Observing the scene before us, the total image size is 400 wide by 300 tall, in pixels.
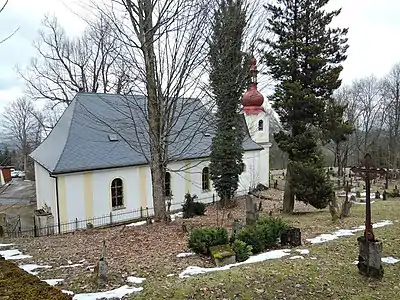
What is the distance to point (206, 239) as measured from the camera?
8.02 metres

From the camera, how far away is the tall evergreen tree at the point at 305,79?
14.5 metres

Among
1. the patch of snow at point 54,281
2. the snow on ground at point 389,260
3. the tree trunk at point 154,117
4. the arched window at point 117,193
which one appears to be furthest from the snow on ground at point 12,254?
the arched window at point 117,193

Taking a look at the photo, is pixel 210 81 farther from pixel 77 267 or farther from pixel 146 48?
pixel 77 267

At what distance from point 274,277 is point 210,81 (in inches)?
454

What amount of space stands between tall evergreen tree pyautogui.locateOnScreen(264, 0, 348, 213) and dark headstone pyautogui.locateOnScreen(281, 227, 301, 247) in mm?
6209

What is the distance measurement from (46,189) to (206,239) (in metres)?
14.5

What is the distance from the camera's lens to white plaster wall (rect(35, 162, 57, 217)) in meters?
17.6

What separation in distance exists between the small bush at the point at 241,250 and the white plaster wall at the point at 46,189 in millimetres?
12263

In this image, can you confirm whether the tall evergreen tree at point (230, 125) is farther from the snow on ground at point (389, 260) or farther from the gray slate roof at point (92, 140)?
the snow on ground at point (389, 260)

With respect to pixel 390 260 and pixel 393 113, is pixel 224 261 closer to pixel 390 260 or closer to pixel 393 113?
pixel 390 260

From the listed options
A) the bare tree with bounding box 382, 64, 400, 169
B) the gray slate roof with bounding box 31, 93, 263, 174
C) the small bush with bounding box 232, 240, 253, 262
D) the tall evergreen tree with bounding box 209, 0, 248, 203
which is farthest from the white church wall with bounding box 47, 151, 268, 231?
the bare tree with bounding box 382, 64, 400, 169

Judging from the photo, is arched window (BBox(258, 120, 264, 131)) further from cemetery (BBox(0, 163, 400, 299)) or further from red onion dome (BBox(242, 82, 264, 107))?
cemetery (BBox(0, 163, 400, 299))

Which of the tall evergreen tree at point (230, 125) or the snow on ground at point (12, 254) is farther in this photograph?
the tall evergreen tree at point (230, 125)

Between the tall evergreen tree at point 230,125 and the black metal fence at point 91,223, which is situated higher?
the tall evergreen tree at point 230,125
